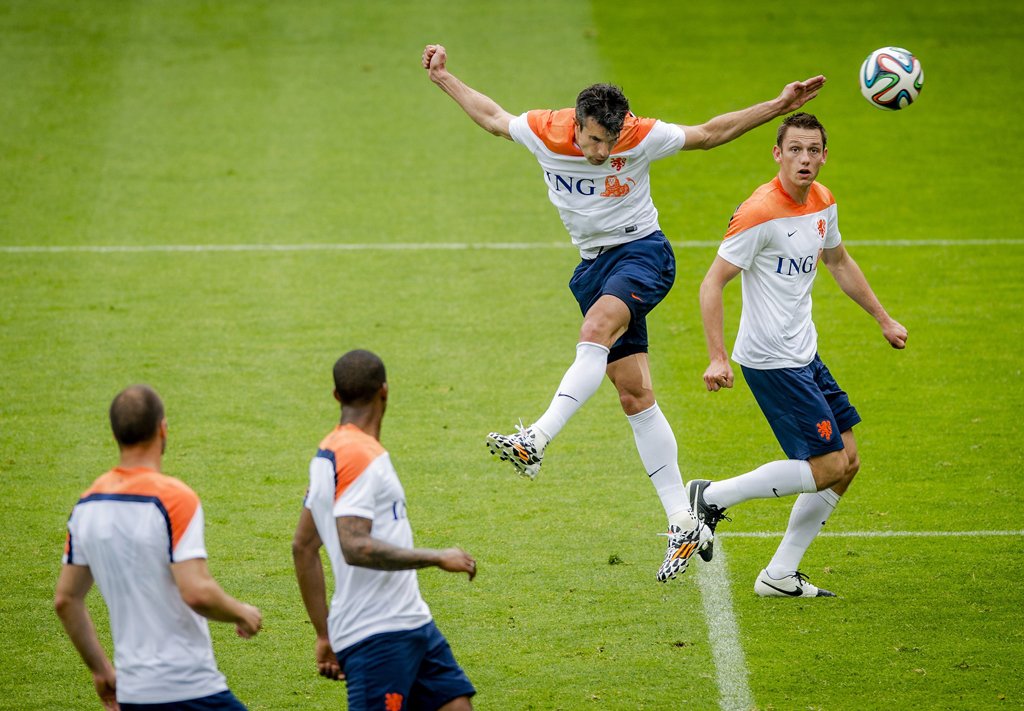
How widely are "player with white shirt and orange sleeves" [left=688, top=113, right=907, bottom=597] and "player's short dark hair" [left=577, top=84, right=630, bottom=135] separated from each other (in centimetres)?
88

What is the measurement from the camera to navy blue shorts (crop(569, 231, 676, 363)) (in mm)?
7664

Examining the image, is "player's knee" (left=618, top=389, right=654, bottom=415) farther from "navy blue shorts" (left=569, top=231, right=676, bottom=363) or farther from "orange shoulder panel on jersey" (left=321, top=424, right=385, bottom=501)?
"orange shoulder panel on jersey" (left=321, top=424, right=385, bottom=501)

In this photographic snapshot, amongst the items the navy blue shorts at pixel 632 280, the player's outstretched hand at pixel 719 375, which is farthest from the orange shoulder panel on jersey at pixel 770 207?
the player's outstretched hand at pixel 719 375

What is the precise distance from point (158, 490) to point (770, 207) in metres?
4.07

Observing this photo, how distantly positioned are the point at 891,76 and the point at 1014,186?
929 centimetres

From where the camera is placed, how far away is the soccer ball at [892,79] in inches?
346

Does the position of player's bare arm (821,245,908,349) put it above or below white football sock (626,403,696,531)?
above

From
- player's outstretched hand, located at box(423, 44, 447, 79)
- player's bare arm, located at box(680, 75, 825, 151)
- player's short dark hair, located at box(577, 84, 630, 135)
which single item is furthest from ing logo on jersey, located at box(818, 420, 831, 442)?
player's outstretched hand, located at box(423, 44, 447, 79)

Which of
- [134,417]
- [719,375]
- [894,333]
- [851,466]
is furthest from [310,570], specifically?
[894,333]

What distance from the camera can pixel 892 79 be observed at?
880 cm

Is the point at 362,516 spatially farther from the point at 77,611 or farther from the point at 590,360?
the point at 590,360

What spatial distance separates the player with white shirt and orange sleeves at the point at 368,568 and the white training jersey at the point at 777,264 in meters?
2.99

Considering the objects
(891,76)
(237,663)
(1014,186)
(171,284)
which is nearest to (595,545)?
(237,663)

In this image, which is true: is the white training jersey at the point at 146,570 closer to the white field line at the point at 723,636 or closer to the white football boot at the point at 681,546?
the white field line at the point at 723,636
